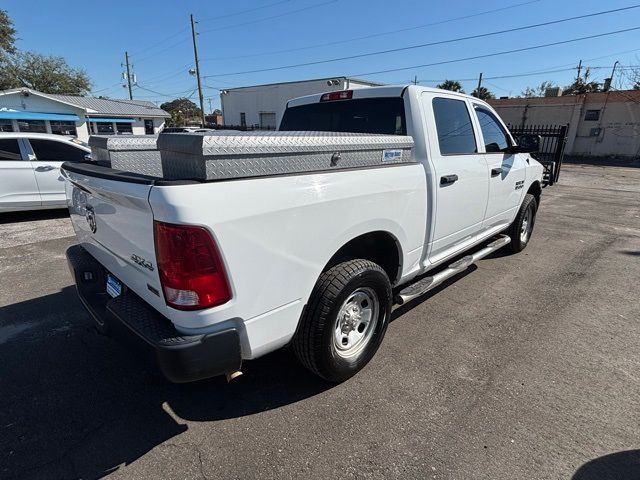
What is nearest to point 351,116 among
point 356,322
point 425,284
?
point 425,284

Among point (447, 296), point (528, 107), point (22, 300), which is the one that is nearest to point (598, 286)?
point (447, 296)

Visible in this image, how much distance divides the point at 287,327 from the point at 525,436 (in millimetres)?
1581

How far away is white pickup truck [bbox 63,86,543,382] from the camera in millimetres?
1762

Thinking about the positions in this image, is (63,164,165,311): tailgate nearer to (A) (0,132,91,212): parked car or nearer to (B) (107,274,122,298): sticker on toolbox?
(B) (107,274,122,298): sticker on toolbox

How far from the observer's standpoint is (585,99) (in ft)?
88.7

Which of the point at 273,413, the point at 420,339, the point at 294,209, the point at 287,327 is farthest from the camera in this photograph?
the point at 420,339

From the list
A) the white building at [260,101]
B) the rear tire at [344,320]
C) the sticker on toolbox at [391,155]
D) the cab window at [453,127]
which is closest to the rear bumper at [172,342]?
the rear tire at [344,320]

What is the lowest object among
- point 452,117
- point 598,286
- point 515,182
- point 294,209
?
point 598,286

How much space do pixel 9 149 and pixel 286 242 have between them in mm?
7678

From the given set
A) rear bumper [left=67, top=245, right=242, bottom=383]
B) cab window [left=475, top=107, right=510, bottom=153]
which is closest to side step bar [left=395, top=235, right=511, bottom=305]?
cab window [left=475, top=107, right=510, bottom=153]

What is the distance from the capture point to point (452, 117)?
3.58m

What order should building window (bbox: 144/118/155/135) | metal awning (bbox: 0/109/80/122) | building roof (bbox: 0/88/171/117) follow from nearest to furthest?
metal awning (bbox: 0/109/80/122) → building roof (bbox: 0/88/171/117) → building window (bbox: 144/118/155/135)

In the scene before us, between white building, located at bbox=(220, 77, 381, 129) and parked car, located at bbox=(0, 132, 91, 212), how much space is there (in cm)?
2164

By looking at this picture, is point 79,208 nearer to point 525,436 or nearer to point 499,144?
point 525,436
